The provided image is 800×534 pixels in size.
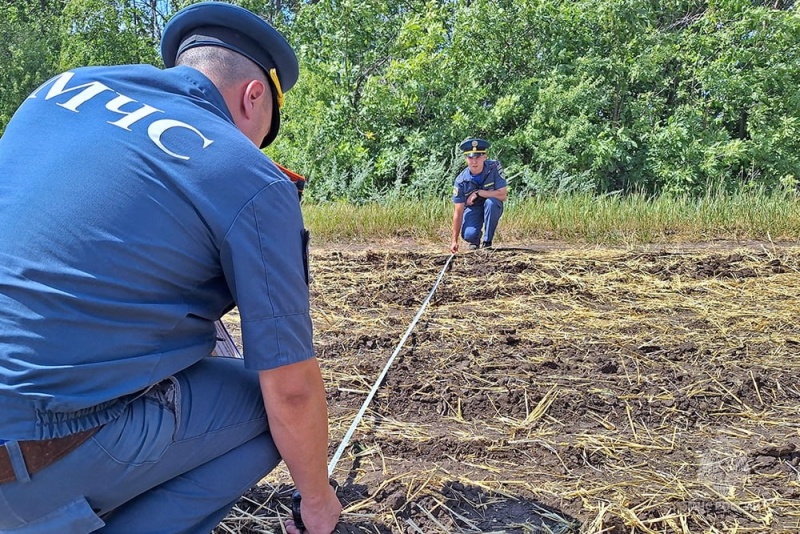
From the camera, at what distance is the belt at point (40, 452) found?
1358 millimetres

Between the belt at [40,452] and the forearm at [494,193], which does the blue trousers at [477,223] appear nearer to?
the forearm at [494,193]

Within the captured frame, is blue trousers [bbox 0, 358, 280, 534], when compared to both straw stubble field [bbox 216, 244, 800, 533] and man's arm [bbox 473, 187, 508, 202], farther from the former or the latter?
man's arm [bbox 473, 187, 508, 202]

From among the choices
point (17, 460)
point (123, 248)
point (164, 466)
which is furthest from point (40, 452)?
point (123, 248)

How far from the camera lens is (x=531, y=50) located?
13867 millimetres

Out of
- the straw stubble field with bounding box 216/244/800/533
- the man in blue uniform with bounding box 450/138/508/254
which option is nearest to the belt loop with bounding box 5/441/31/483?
the straw stubble field with bounding box 216/244/800/533

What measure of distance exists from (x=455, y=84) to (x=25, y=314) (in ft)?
42.3

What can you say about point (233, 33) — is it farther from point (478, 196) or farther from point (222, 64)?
point (478, 196)

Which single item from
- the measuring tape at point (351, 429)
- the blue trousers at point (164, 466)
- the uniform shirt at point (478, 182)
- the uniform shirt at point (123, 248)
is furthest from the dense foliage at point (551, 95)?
the uniform shirt at point (123, 248)

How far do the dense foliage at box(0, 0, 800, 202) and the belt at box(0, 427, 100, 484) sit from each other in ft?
34.6

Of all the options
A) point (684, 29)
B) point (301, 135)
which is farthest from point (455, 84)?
point (684, 29)

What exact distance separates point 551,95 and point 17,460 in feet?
41.5

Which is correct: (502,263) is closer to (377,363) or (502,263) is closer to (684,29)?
(377,363)

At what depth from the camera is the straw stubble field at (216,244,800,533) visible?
2.24 meters

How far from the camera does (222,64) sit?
1750 mm
